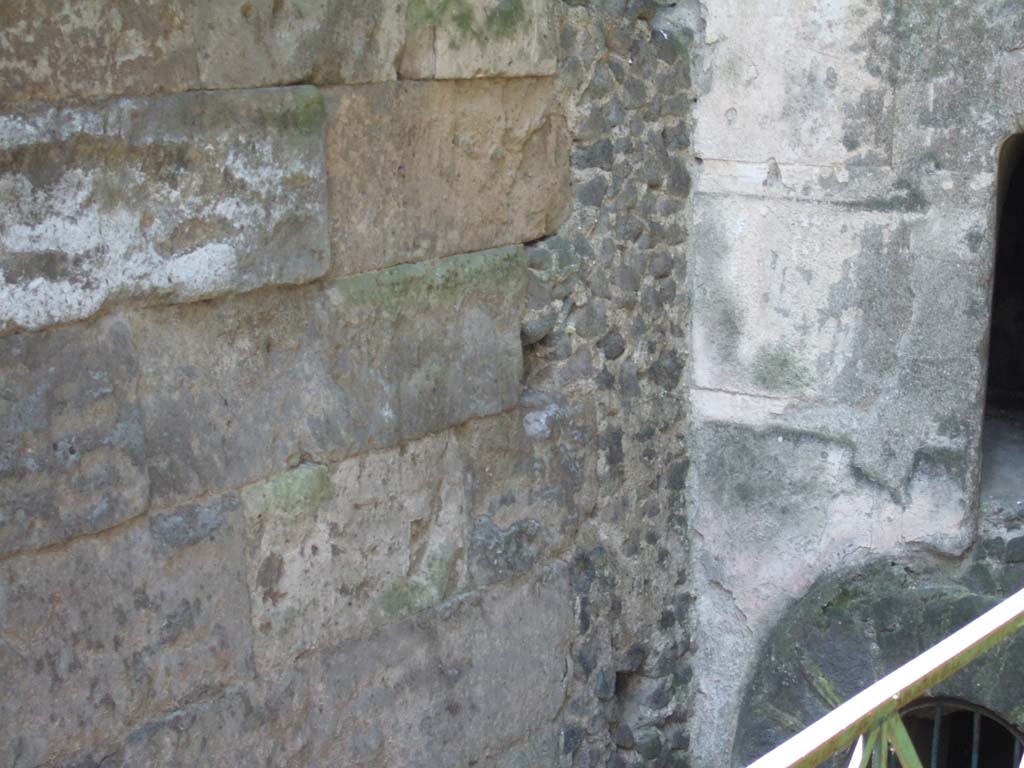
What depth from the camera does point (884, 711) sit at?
2.00 m

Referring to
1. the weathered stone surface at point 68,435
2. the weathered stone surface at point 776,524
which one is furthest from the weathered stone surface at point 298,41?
the weathered stone surface at point 776,524

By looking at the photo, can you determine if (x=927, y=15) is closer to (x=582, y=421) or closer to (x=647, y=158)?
(x=647, y=158)

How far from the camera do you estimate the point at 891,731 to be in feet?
6.74

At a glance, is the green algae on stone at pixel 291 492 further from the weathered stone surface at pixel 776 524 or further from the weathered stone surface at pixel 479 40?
the weathered stone surface at pixel 776 524

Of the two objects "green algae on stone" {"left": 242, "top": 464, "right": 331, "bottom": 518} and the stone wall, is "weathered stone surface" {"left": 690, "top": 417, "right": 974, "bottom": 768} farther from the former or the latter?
"green algae on stone" {"left": 242, "top": 464, "right": 331, "bottom": 518}

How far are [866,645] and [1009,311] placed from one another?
1.42 metres

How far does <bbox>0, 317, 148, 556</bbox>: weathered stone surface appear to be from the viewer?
106 inches

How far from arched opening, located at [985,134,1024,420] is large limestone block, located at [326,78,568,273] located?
173 centimetres

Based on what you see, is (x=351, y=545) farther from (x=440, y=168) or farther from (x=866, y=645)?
(x=866, y=645)

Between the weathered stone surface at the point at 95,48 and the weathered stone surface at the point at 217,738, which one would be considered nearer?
the weathered stone surface at the point at 95,48

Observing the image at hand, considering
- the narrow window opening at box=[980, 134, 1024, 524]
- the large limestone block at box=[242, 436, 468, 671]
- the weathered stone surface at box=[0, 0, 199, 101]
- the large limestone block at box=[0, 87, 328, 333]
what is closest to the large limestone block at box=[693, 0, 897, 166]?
the narrow window opening at box=[980, 134, 1024, 524]

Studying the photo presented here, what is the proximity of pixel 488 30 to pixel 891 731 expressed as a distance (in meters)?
2.02

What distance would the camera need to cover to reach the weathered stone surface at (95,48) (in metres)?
2.58

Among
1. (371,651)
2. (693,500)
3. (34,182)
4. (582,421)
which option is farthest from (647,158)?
(34,182)
